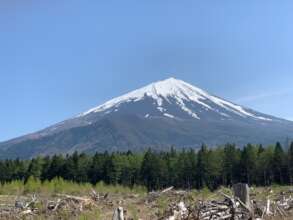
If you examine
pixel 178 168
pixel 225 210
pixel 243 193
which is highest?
pixel 178 168

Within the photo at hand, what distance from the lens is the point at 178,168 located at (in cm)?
9281

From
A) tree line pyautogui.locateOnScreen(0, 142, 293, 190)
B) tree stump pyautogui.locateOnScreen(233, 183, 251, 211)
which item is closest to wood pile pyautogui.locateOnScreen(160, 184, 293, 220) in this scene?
tree stump pyautogui.locateOnScreen(233, 183, 251, 211)

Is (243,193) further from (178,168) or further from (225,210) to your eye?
(178,168)

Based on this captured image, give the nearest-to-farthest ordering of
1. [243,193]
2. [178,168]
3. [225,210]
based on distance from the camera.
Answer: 1. [225,210]
2. [243,193]
3. [178,168]

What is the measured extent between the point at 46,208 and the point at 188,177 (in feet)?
246

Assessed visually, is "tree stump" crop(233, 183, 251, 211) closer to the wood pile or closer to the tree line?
the wood pile

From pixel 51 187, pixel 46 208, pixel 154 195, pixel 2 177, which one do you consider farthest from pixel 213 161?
pixel 46 208

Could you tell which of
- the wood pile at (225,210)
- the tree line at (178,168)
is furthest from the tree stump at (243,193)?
the tree line at (178,168)

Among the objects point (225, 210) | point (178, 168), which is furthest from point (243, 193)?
point (178, 168)

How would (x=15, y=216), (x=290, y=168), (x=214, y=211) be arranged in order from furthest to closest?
(x=290, y=168), (x=15, y=216), (x=214, y=211)

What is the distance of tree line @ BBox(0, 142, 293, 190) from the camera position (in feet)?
285

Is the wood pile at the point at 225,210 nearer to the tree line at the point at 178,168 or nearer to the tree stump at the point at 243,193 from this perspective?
the tree stump at the point at 243,193

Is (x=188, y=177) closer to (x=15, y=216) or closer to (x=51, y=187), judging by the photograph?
(x=51, y=187)

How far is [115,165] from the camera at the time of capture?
9369 cm
